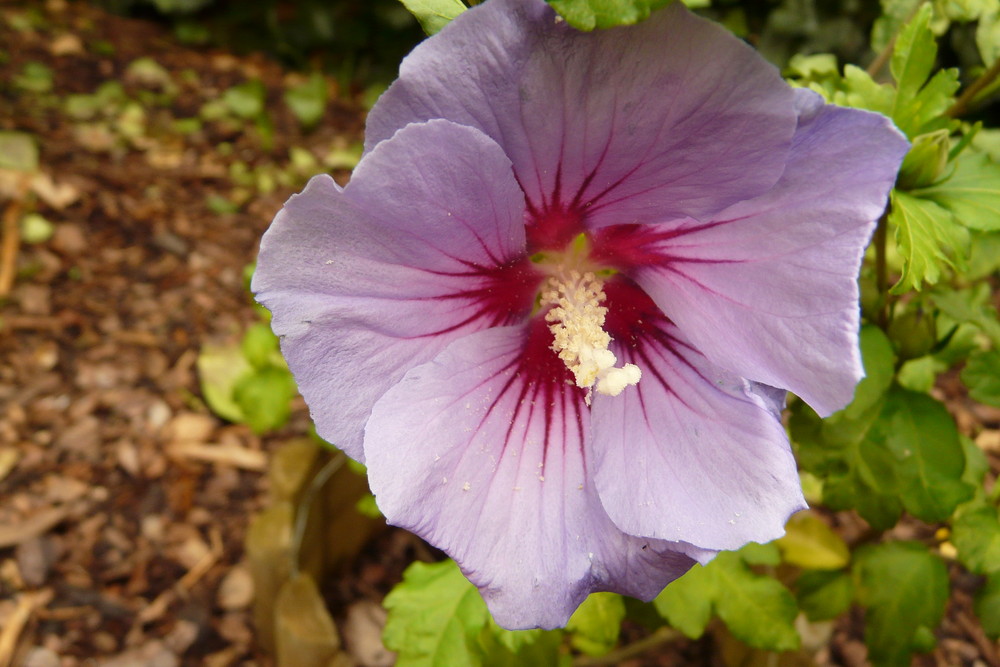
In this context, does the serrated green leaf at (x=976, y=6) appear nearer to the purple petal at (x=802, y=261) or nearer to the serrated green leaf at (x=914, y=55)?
the serrated green leaf at (x=914, y=55)

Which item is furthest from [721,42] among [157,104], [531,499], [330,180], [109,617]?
[157,104]

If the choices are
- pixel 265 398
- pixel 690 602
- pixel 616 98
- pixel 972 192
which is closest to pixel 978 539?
pixel 690 602

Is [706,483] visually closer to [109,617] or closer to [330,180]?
[330,180]

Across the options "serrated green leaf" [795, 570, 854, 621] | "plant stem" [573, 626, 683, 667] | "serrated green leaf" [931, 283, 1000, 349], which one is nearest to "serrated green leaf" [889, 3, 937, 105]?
"serrated green leaf" [931, 283, 1000, 349]

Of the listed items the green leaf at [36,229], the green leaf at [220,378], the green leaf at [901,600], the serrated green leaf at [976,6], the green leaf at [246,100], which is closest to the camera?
the serrated green leaf at [976,6]

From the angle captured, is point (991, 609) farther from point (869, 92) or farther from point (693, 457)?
point (869, 92)

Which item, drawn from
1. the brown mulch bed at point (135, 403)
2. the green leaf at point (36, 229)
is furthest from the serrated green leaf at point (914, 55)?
the green leaf at point (36, 229)

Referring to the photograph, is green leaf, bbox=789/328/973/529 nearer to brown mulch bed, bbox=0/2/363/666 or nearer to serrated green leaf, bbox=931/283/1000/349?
serrated green leaf, bbox=931/283/1000/349
